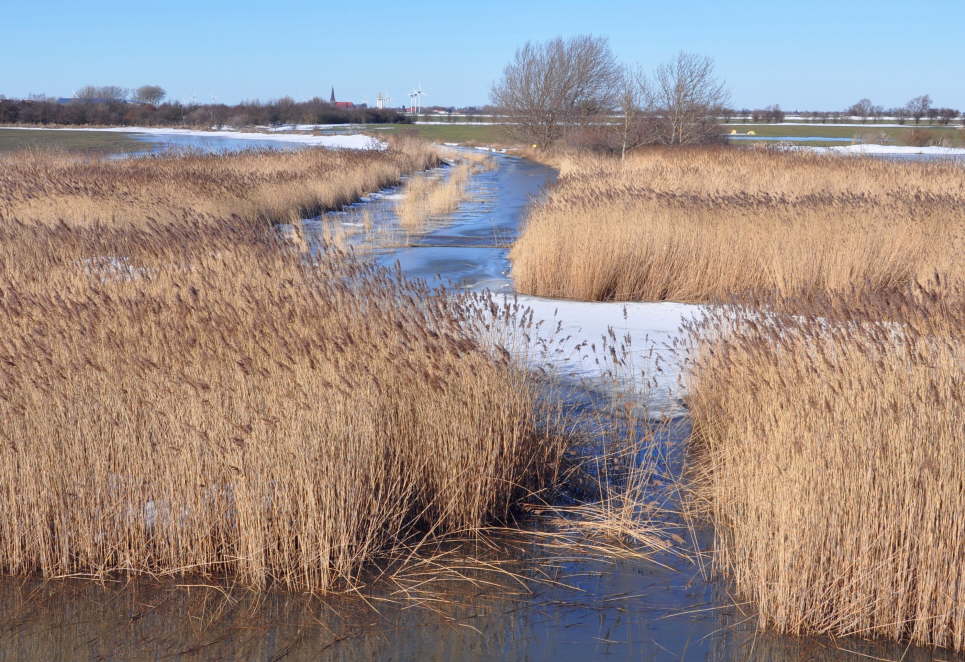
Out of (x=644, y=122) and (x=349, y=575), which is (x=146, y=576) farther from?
(x=644, y=122)

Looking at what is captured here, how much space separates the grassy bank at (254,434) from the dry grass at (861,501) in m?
1.42

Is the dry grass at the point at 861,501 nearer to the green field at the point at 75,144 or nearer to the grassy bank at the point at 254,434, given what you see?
the grassy bank at the point at 254,434

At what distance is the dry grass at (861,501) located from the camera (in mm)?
3494

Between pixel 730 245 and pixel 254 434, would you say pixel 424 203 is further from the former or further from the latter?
pixel 254 434

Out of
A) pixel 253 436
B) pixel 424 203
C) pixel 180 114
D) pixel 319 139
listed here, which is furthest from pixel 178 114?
pixel 253 436

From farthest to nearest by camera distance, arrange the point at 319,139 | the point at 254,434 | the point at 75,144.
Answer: the point at 319,139 → the point at 75,144 → the point at 254,434

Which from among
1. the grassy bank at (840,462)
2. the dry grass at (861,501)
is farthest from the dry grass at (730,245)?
the dry grass at (861,501)

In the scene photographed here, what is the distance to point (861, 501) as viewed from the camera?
11.8ft

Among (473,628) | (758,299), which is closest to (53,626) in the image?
(473,628)

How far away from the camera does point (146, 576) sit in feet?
13.4

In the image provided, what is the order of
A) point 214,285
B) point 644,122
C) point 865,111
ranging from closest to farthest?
1. point 214,285
2. point 644,122
3. point 865,111

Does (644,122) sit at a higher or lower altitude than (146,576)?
higher

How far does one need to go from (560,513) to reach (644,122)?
1255 inches

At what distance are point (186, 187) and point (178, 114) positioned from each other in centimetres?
8623
